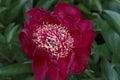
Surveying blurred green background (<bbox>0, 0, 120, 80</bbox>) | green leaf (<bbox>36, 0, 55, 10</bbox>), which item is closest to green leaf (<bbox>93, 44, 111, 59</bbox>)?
blurred green background (<bbox>0, 0, 120, 80</bbox>)

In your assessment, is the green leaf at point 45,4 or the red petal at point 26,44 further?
the green leaf at point 45,4

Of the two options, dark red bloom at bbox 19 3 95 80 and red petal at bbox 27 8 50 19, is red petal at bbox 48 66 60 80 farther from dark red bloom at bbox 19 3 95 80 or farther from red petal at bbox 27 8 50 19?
red petal at bbox 27 8 50 19

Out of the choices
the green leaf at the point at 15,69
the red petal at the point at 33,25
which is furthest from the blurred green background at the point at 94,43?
the red petal at the point at 33,25

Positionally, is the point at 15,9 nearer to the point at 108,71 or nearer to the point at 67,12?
the point at 67,12

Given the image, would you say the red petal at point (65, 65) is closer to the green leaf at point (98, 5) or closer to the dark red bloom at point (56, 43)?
the dark red bloom at point (56, 43)

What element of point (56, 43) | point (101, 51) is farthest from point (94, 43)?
point (56, 43)

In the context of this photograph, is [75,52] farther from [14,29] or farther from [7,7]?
[7,7]

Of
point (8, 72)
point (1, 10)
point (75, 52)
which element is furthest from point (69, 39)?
point (1, 10)

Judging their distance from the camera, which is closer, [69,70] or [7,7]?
[69,70]
